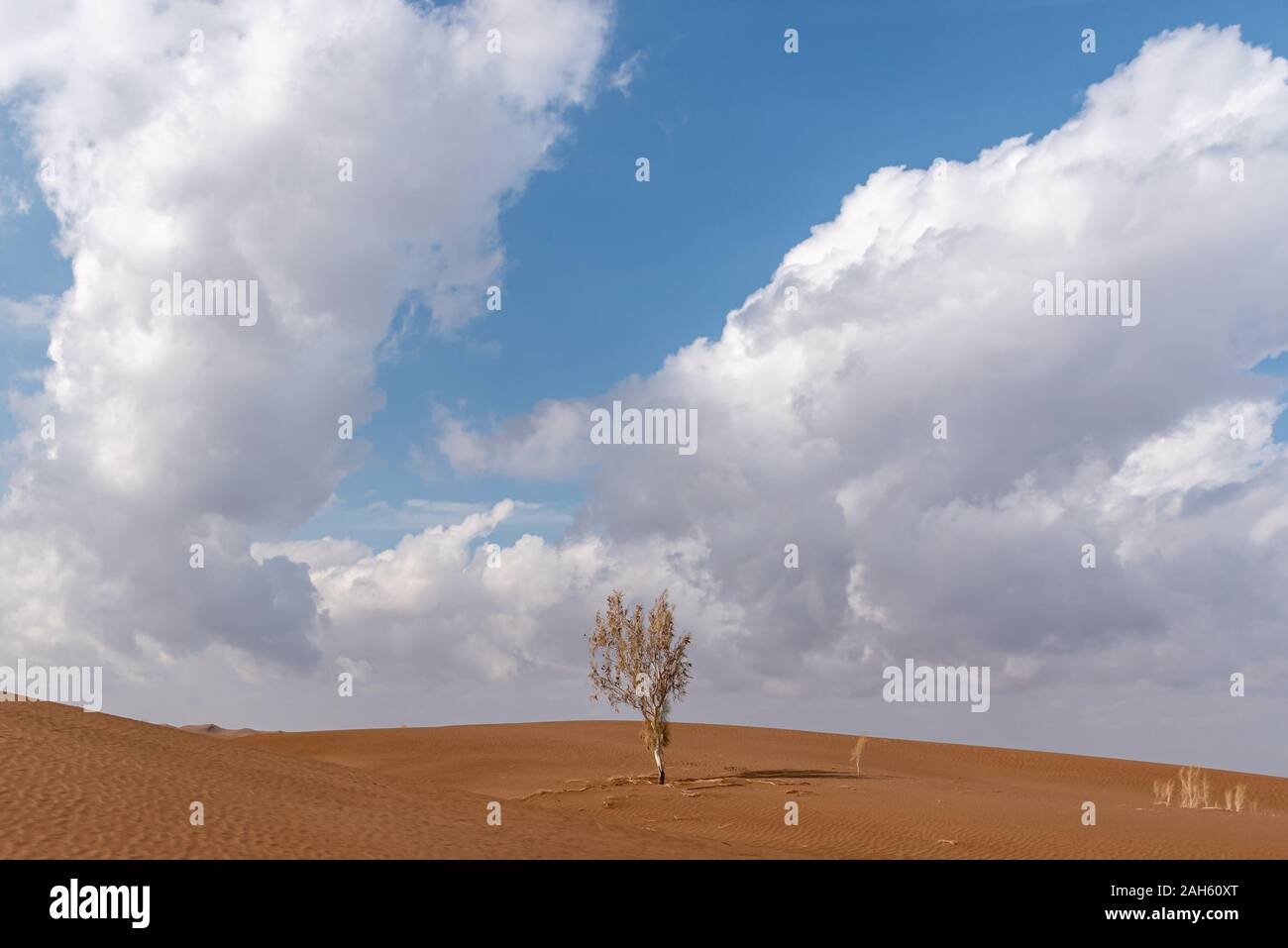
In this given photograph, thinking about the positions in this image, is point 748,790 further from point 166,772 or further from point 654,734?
point 166,772

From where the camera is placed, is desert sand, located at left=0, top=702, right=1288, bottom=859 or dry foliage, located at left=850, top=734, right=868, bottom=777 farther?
dry foliage, located at left=850, top=734, right=868, bottom=777

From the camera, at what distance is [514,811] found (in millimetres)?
25531

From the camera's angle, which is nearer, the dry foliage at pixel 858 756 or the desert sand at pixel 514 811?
the desert sand at pixel 514 811

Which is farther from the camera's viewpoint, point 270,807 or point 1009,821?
point 1009,821

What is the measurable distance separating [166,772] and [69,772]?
7.46ft

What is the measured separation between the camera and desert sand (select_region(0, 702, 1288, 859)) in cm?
1862

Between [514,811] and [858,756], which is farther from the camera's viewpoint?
[858,756]

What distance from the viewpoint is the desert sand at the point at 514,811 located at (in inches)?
733
